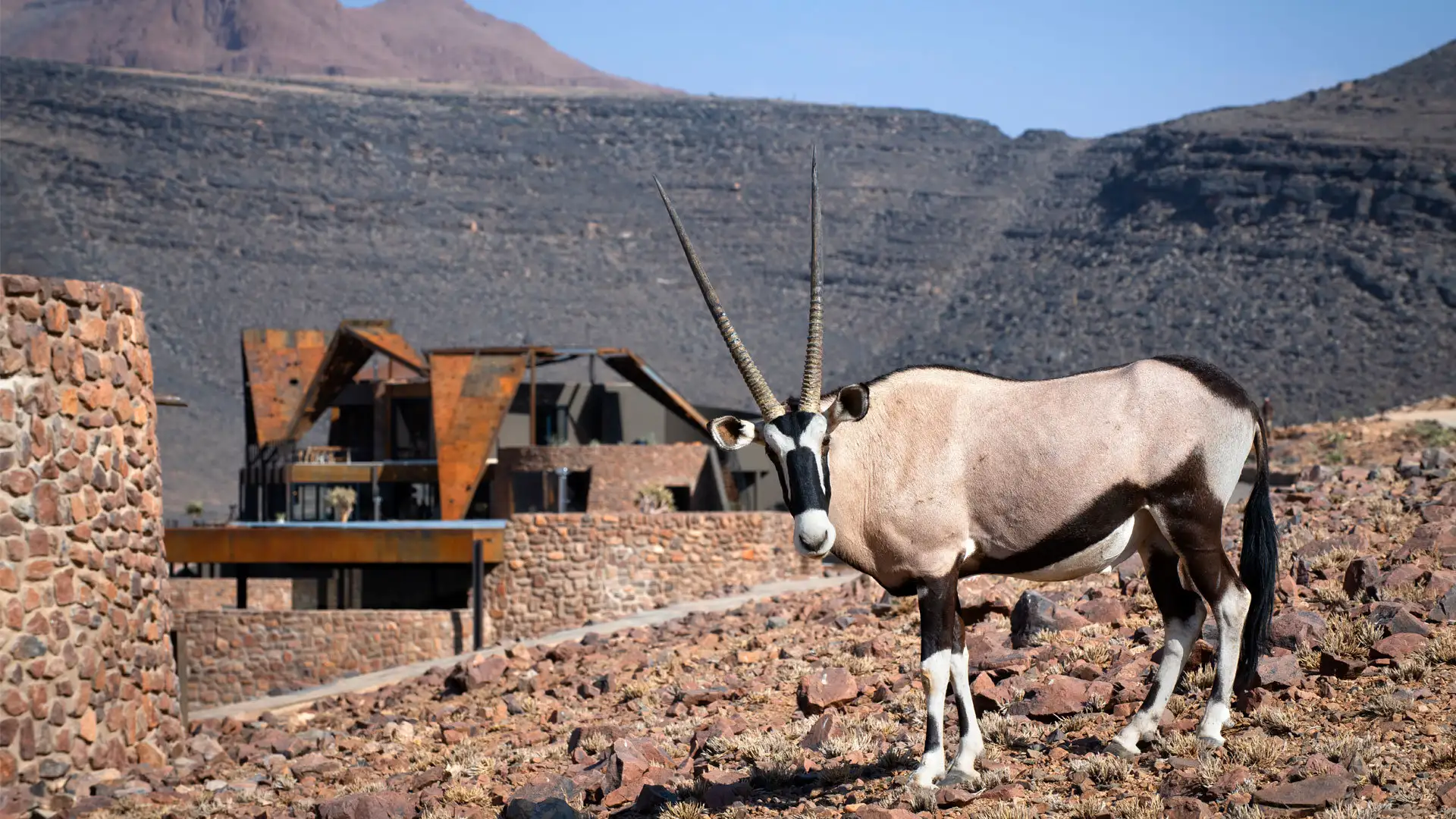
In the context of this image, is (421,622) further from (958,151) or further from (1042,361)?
(958,151)

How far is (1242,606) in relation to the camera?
8258mm

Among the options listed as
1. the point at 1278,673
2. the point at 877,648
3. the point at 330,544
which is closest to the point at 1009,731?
the point at 1278,673

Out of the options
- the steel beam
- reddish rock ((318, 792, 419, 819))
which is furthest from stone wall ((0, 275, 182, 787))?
the steel beam

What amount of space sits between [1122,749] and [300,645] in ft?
74.7

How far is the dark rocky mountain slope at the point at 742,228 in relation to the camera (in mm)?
104062

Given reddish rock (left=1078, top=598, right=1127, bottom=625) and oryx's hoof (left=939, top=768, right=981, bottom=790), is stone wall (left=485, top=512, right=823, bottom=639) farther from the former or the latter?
oryx's hoof (left=939, top=768, right=981, bottom=790)

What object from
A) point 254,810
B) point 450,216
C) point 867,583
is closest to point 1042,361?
point 450,216

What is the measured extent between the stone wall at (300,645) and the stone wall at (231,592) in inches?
317

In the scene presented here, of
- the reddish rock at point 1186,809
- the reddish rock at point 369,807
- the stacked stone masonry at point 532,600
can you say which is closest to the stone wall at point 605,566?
the stacked stone masonry at point 532,600

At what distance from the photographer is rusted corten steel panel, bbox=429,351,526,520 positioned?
1535 inches

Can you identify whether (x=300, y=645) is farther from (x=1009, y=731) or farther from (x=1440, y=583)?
(x=1440, y=583)

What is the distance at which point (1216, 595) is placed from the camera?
8148 mm

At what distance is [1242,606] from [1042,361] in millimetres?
97365

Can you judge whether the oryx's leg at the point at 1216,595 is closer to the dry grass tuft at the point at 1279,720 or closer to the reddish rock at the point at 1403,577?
the dry grass tuft at the point at 1279,720
